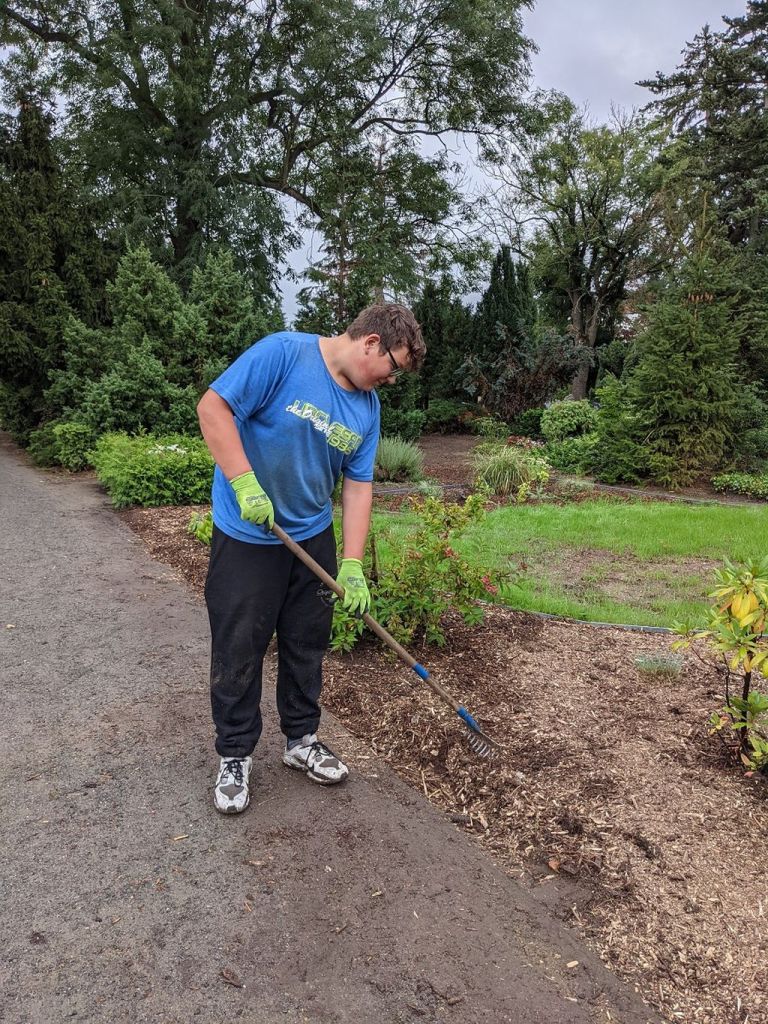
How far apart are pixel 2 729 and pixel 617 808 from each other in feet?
8.17

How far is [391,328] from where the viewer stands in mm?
2260

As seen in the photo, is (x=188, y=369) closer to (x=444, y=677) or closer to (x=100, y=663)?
(x=100, y=663)

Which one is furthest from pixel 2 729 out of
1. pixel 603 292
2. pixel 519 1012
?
pixel 603 292

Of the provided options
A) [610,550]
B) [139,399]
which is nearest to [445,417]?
[139,399]

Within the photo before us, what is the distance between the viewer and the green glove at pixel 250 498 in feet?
7.17

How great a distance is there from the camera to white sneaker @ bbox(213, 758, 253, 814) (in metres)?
2.43

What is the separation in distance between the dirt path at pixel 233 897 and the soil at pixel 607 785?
12cm

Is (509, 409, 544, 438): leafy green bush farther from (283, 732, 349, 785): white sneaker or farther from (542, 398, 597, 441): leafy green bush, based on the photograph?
(283, 732, 349, 785): white sneaker

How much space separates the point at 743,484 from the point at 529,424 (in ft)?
18.1

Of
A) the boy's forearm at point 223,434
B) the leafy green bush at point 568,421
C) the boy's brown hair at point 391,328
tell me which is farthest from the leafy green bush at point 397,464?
the boy's forearm at point 223,434

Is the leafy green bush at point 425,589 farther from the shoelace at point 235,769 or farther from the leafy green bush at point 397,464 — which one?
the leafy green bush at point 397,464

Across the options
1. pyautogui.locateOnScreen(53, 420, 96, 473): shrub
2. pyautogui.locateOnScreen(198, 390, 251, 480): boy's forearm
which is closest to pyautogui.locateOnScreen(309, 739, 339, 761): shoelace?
pyautogui.locateOnScreen(198, 390, 251, 480): boy's forearm

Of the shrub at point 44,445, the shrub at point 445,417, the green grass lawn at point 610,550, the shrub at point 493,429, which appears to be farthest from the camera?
the shrub at point 445,417

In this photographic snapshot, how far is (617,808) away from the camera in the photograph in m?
2.52
